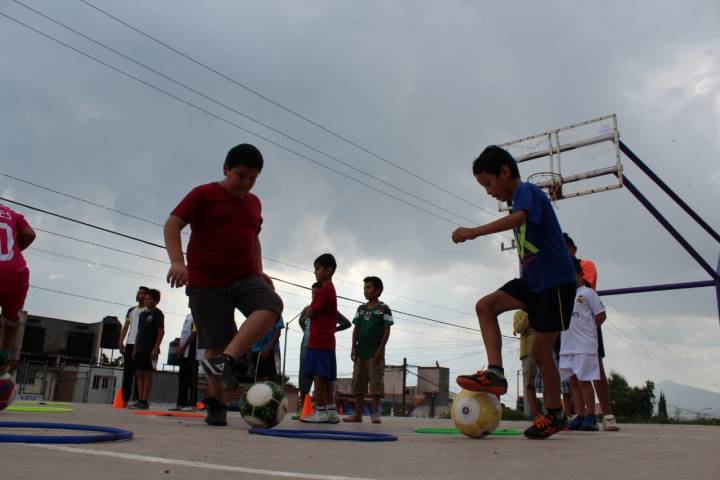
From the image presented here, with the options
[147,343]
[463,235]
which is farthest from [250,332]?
[147,343]

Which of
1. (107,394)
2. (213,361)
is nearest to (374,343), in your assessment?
(213,361)

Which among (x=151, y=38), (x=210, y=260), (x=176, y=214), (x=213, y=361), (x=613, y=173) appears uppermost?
(x=151, y=38)

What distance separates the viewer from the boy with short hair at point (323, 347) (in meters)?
6.61

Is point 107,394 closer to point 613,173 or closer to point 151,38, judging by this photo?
point 151,38

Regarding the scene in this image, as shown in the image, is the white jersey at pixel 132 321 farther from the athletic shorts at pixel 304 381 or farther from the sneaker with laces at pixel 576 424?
the sneaker with laces at pixel 576 424

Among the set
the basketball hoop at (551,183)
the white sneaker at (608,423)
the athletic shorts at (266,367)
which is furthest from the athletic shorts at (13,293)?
the basketball hoop at (551,183)

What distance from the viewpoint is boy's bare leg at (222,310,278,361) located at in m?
4.03

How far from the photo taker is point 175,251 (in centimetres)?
423

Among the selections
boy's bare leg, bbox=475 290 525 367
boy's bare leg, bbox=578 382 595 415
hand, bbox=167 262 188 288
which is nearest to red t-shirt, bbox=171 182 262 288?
hand, bbox=167 262 188 288

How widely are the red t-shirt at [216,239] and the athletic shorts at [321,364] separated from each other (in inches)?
87.9

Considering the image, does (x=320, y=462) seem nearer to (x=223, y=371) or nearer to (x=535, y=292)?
(x=223, y=371)

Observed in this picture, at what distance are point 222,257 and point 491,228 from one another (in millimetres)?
1939

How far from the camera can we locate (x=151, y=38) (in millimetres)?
19531

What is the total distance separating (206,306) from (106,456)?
2530mm
